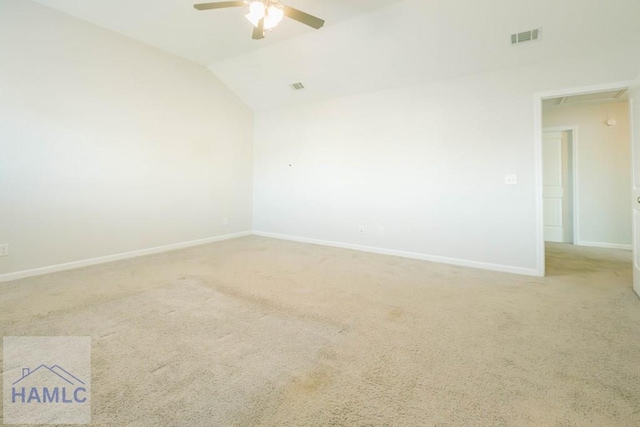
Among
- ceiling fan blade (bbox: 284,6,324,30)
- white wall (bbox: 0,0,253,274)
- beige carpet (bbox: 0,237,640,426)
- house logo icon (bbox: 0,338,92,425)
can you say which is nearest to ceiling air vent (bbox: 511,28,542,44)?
ceiling fan blade (bbox: 284,6,324,30)

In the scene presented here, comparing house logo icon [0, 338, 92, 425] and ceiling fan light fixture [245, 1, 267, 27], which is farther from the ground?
ceiling fan light fixture [245, 1, 267, 27]

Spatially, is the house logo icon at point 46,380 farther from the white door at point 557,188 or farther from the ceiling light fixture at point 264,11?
the white door at point 557,188

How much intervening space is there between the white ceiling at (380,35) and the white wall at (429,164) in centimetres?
23

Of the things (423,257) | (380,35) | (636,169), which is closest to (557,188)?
(636,169)

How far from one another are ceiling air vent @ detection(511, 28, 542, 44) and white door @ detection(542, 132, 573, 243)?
114 inches

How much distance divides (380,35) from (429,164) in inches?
68.8

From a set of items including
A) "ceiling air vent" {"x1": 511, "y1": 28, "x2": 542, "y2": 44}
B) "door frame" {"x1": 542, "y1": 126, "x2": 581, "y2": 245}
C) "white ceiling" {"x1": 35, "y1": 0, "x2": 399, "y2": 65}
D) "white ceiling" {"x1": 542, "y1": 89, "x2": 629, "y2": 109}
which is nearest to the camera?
"ceiling air vent" {"x1": 511, "y1": 28, "x2": 542, "y2": 44}

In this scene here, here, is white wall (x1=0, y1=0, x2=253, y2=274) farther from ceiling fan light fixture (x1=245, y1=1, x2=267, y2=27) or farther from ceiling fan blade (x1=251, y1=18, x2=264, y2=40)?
ceiling fan light fixture (x1=245, y1=1, x2=267, y2=27)

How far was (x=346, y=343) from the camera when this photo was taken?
1777 millimetres

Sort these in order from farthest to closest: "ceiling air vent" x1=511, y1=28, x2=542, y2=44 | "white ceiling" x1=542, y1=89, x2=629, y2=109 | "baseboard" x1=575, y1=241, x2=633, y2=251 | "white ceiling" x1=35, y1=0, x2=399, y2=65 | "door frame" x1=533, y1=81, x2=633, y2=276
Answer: "baseboard" x1=575, y1=241, x2=633, y2=251 → "white ceiling" x1=542, y1=89, x2=629, y2=109 → "door frame" x1=533, y1=81, x2=633, y2=276 → "white ceiling" x1=35, y1=0, x2=399, y2=65 → "ceiling air vent" x1=511, y1=28, x2=542, y2=44

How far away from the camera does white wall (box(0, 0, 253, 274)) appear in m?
2.92

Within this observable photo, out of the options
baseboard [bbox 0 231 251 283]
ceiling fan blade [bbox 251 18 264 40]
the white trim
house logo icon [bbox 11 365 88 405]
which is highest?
ceiling fan blade [bbox 251 18 264 40]

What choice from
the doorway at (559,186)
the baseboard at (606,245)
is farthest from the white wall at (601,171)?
the doorway at (559,186)

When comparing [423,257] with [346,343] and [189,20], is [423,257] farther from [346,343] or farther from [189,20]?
→ [189,20]
